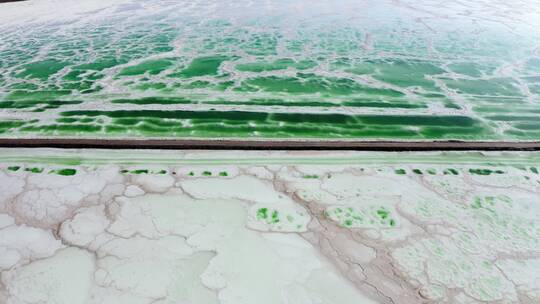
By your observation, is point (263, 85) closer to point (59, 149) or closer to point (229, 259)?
point (59, 149)

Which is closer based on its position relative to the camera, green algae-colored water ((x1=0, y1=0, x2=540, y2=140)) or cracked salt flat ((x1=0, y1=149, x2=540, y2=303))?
cracked salt flat ((x1=0, y1=149, x2=540, y2=303))

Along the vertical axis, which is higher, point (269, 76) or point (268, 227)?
point (269, 76)

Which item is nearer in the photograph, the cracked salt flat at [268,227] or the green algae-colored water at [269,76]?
the cracked salt flat at [268,227]

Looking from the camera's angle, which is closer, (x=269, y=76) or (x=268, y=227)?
(x=268, y=227)

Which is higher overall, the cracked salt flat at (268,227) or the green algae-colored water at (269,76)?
the green algae-colored water at (269,76)

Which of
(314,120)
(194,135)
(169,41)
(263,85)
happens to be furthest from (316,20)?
(194,135)
